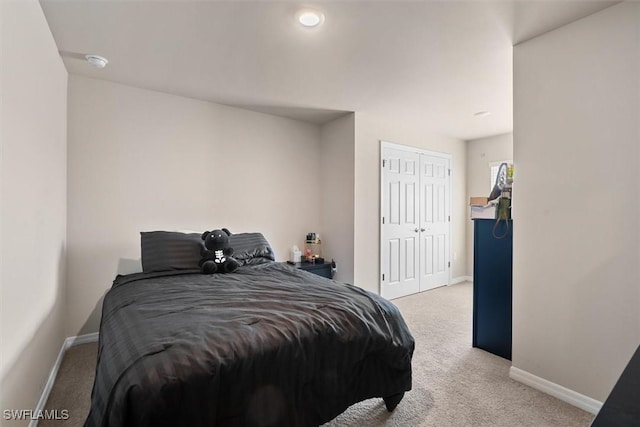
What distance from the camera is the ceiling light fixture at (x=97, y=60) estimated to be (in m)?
2.39

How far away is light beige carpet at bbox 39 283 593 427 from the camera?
175 cm

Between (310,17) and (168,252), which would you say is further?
(168,252)

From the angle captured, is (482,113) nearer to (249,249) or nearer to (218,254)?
(249,249)

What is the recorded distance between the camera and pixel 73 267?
107 inches

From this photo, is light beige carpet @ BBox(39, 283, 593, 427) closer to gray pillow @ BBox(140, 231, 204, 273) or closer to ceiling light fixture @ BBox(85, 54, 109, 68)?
gray pillow @ BBox(140, 231, 204, 273)

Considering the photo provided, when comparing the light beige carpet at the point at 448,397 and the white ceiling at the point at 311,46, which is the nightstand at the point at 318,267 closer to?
the light beige carpet at the point at 448,397

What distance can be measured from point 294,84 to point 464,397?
114 inches

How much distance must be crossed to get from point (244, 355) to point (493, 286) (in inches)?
90.1

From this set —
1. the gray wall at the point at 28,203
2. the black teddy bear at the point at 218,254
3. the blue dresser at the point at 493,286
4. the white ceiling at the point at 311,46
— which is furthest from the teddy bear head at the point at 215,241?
the blue dresser at the point at 493,286

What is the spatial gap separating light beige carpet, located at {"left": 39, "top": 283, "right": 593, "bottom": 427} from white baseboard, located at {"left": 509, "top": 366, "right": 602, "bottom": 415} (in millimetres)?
41

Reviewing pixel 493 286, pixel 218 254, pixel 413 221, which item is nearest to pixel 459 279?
pixel 413 221

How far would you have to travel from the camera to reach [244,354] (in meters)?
1.26

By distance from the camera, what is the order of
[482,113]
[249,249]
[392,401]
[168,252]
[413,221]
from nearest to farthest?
[392,401] < [168,252] < [249,249] < [482,113] < [413,221]

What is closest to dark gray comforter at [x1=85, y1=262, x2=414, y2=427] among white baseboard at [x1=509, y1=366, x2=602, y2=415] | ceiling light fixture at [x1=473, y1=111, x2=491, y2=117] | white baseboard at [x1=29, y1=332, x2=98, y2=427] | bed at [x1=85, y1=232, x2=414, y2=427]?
bed at [x1=85, y1=232, x2=414, y2=427]
